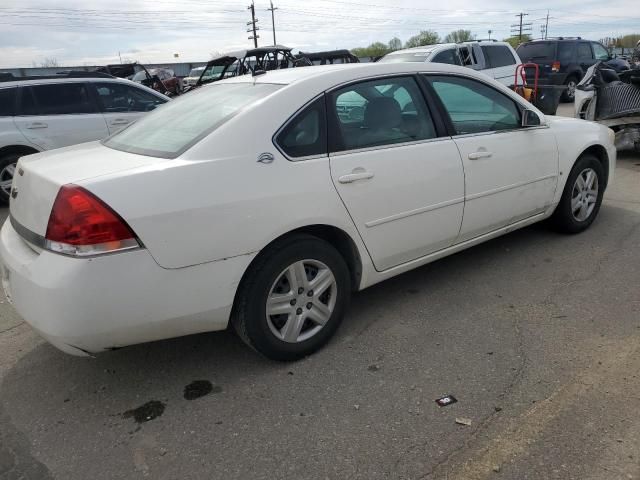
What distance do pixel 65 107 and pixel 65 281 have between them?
237 inches

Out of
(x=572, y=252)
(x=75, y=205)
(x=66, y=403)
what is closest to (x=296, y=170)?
(x=75, y=205)

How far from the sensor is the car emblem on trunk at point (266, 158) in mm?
2752

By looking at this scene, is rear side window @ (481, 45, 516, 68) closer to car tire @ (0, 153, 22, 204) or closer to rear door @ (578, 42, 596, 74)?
rear door @ (578, 42, 596, 74)

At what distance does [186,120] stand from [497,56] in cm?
1137

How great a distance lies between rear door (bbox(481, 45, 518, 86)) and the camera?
41.2 ft

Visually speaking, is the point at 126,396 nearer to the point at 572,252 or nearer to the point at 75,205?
the point at 75,205

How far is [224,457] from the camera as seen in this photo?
2334 mm

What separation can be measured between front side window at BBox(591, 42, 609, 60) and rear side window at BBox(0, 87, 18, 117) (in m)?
17.2

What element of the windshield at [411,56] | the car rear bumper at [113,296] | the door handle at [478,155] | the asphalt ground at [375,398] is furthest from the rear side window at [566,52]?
the car rear bumper at [113,296]

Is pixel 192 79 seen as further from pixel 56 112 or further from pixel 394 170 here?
pixel 394 170

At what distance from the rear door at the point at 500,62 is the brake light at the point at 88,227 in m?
11.7

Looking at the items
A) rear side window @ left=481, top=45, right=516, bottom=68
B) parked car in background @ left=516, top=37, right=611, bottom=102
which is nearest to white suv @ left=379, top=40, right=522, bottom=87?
rear side window @ left=481, top=45, right=516, bottom=68

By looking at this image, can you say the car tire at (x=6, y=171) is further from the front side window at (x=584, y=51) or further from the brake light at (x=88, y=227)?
the front side window at (x=584, y=51)

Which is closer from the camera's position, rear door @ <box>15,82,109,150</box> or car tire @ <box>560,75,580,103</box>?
rear door @ <box>15,82,109,150</box>
